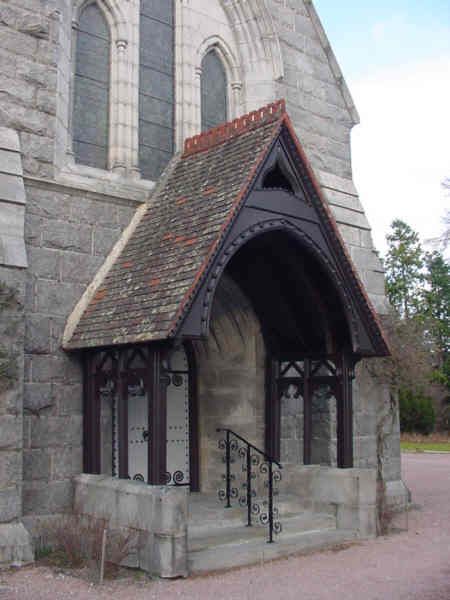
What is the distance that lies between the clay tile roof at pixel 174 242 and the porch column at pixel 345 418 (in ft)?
9.06

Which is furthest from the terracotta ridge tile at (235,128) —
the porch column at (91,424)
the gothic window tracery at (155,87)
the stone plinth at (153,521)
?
the stone plinth at (153,521)

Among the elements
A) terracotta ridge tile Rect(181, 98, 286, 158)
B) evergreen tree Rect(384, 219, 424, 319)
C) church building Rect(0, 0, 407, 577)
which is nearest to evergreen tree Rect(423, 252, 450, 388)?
evergreen tree Rect(384, 219, 424, 319)

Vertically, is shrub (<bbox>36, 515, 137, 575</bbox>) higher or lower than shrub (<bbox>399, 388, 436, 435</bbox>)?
A: higher

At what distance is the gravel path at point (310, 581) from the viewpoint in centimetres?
653

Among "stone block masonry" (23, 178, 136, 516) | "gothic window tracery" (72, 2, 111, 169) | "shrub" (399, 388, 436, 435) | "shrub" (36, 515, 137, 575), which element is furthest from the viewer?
"shrub" (399, 388, 436, 435)

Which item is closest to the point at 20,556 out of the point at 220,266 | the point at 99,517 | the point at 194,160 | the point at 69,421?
the point at 99,517

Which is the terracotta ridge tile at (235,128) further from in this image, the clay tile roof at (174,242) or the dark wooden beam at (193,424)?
the dark wooden beam at (193,424)

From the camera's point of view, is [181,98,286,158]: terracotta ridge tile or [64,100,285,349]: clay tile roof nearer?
[64,100,285,349]: clay tile roof

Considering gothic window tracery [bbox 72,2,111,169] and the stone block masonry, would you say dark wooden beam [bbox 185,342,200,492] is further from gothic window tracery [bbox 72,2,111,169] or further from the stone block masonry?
gothic window tracery [bbox 72,2,111,169]

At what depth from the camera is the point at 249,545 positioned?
7.90m

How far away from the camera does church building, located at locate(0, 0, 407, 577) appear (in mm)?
7762

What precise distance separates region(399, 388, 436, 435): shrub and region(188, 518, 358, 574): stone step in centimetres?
2726

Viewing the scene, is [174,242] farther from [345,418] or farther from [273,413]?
[273,413]

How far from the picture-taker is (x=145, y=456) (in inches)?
385
